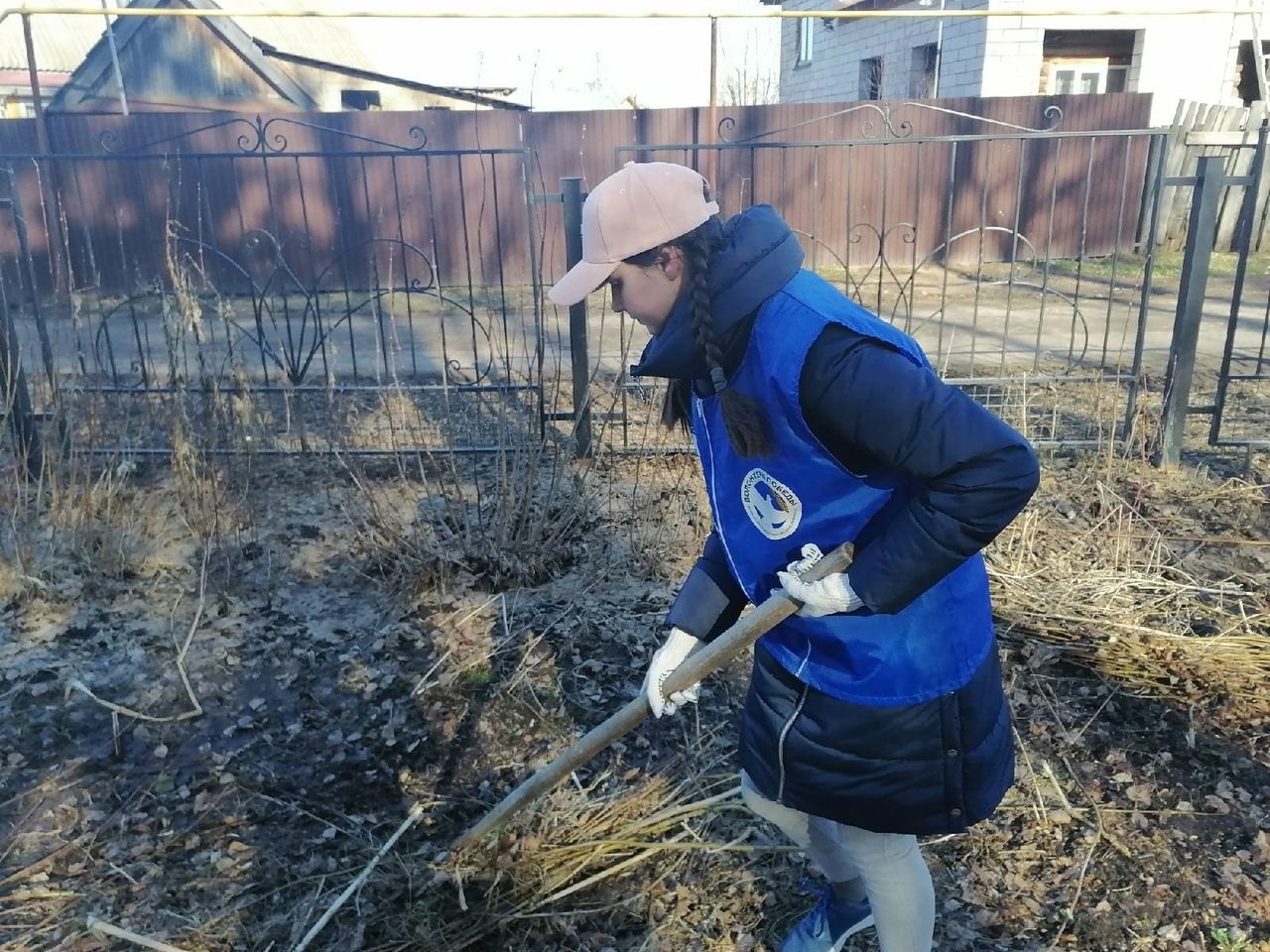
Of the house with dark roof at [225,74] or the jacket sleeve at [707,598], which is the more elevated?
the house with dark roof at [225,74]

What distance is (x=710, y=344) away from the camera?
1473mm

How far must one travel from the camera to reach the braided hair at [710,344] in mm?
1462

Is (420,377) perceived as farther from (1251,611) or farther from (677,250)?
(677,250)

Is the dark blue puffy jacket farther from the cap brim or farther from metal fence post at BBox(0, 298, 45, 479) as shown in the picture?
metal fence post at BBox(0, 298, 45, 479)

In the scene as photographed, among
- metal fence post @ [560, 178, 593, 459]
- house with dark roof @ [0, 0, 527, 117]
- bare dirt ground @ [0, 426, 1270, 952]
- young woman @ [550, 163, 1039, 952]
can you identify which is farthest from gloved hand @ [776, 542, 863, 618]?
house with dark roof @ [0, 0, 527, 117]

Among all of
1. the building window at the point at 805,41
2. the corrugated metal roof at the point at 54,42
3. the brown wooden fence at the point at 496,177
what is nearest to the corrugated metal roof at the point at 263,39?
the corrugated metal roof at the point at 54,42

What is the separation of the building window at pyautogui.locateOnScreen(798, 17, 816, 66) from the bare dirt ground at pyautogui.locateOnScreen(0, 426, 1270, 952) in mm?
16678

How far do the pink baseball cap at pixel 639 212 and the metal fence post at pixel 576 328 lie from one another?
2.80 metres

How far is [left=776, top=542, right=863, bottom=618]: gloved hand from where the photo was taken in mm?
1477

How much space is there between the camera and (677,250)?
153 cm

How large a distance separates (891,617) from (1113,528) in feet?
10.1

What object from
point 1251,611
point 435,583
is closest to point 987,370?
point 1251,611

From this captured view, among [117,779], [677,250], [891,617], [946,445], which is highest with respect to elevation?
[677,250]

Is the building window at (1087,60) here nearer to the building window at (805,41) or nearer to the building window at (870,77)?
the building window at (870,77)
